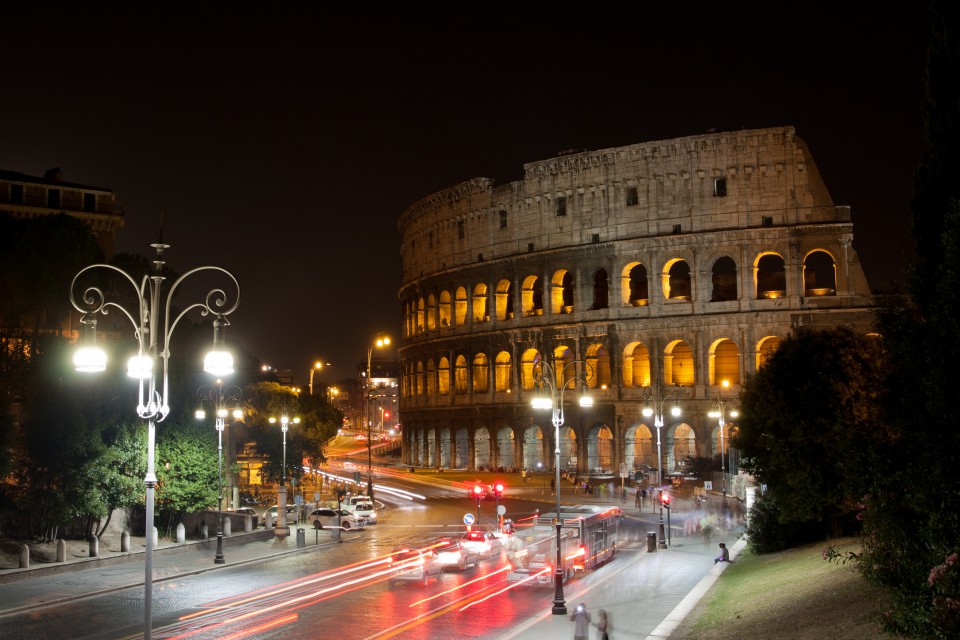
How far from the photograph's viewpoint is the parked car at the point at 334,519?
125 feet

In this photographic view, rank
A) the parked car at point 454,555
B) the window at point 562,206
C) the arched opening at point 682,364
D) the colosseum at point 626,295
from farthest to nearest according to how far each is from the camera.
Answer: the window at point 562,206, the arched opening at point 682,364, the colosseum at point 626,295, the parked car at point 454,555

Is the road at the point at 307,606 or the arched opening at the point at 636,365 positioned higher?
the arched opening at the point at 636,365

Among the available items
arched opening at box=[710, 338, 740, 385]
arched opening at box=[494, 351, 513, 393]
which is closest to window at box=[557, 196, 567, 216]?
arched opening at box=[494, 351, 513, 393]

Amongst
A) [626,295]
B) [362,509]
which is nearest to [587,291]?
[626,295]

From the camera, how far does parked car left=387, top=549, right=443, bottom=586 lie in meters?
23.6

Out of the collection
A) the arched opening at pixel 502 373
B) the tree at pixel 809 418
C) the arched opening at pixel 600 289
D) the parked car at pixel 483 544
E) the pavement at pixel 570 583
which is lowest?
the pavement at pixel 570 583

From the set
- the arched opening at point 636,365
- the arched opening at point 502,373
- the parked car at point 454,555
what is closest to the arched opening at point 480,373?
the arched opening at point 502,373

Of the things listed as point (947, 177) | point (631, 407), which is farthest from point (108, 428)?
point (631, 407)

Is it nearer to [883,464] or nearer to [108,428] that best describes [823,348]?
[883,464]

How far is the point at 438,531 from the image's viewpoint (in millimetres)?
36938

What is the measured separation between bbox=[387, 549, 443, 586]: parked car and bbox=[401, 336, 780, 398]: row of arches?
3071 centimetres

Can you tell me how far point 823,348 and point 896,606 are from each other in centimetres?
1767

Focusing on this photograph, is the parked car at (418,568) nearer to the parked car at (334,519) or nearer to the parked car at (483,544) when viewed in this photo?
the parked car at (483,544)

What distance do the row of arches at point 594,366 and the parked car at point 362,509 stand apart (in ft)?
65.7
